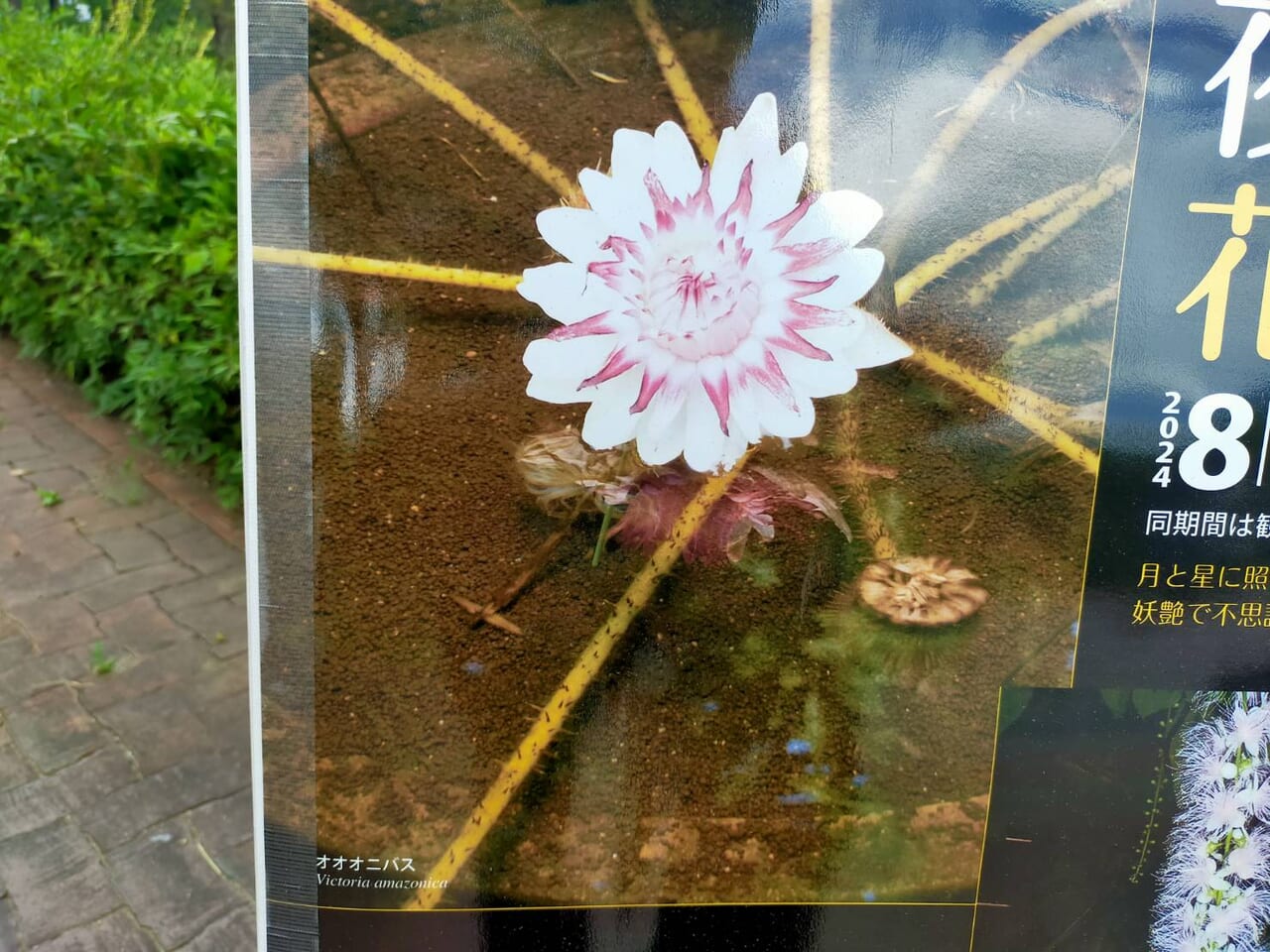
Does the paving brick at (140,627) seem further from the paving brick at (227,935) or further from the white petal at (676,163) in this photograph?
the white petal at (676,163)

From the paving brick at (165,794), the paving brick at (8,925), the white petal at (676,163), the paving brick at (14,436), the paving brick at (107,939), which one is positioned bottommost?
the paving brick at (107,939)

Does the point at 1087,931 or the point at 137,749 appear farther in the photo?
the point at 137,749

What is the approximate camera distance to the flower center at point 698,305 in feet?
3.66

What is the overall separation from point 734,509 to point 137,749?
2247mm

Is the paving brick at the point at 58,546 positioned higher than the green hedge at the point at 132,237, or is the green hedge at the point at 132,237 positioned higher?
the green hedge at the point at 132,237

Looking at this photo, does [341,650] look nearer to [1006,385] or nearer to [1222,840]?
[1006,385]

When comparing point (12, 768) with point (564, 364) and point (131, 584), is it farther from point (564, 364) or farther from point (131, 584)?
point (564, 364)

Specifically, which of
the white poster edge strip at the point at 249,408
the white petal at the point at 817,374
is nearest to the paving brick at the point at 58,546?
the white poster edge strip at the point at 249,408

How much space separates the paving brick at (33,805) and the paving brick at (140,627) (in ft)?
1.91

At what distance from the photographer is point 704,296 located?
1.12 meters

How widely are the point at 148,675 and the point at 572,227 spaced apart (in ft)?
8.21

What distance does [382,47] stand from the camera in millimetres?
1082

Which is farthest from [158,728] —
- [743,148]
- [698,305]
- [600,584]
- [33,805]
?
[743,148]

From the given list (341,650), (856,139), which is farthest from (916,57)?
(341,650)
